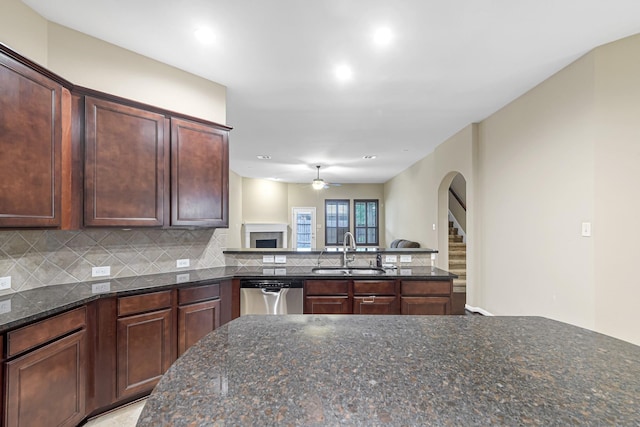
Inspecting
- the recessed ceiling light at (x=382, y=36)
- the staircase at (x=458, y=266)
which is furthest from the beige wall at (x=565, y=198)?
the recessed ceiling light at (x=382, y=36)

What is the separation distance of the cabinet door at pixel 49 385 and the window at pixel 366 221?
9.45m

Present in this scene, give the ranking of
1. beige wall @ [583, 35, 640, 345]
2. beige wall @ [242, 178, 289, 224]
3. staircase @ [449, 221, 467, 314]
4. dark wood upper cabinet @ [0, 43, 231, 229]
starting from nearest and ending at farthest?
dark wood upper cabinet @ [0, 43, 231, 229], beige wall @ [583, 35, 640, 345], staircase @ [449, 221, 467, 314], beige wall @ [242, 178, 289, 224]

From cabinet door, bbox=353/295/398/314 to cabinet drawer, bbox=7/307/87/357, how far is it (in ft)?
6.93

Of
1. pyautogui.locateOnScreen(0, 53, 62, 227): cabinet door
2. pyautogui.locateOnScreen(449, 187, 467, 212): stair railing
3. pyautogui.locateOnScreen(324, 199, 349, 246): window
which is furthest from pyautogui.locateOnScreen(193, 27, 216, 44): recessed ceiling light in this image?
pyautogui.locateOnScreen(324, 199, 349, 246): window

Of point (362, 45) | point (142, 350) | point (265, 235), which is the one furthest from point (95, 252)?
point (265, 235)

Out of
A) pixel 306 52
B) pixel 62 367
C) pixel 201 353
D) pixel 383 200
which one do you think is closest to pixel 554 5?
pixel 306 52

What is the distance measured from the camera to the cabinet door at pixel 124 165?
2.17 m

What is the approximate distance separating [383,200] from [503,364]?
1008 cm

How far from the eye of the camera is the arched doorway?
545cm

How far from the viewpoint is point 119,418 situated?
2059mm

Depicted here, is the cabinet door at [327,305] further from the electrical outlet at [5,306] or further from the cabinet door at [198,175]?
the electrical outlet at [5,306]

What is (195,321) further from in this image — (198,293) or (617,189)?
(617,189)

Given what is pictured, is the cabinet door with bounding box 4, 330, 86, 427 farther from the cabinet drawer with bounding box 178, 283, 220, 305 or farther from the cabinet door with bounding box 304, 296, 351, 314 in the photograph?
the cabinet door with bounding box 304, 296, 351, 314

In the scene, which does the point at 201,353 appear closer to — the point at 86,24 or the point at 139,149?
the point at 139,149
